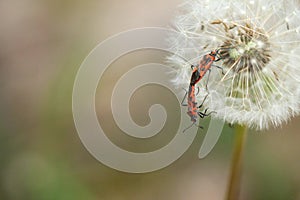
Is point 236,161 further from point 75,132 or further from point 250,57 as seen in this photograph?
point 75,132

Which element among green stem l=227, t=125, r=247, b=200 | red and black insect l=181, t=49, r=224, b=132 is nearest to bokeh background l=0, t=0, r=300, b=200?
green stem l=227, t=125, r=247, b=200

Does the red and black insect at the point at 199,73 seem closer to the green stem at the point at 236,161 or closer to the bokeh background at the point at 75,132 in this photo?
the green stem at the point at 236,161

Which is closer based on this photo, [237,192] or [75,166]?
[237,192]

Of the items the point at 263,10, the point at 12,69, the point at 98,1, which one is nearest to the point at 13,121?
the point at 12,69

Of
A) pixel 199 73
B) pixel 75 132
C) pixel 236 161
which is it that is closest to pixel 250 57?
pixel 199 73

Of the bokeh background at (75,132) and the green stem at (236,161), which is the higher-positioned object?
the bokeh background at (75,132)

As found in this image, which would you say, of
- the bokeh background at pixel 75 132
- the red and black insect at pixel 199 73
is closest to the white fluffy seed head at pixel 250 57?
the red and black insect at pixel 199 73

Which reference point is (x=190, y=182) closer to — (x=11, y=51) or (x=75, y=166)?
(x=75, y=166)
